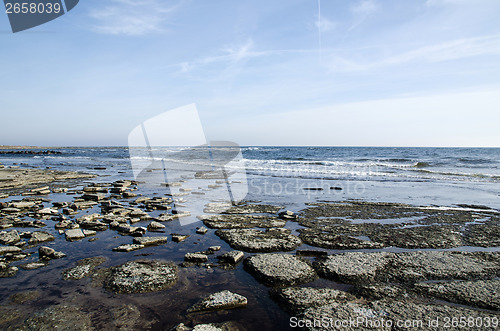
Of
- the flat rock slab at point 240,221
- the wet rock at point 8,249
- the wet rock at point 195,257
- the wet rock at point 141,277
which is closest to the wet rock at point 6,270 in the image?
the wet rock at point 8,249

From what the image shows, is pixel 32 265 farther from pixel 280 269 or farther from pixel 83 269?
pixel 280 269

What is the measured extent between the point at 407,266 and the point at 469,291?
761 mm

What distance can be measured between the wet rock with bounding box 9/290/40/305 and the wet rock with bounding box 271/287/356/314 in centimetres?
246

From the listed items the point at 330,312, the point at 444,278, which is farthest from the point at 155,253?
the point at 444,278

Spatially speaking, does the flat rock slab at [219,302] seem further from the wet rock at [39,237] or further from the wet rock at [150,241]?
the wet rock at [39,237]

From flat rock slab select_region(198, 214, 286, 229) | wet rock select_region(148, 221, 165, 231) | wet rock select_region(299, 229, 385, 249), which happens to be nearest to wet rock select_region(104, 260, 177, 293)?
wet rock select_region(148, 221, 165, 231)

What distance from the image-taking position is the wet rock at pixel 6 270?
129 inches

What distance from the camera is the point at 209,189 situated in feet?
36.1

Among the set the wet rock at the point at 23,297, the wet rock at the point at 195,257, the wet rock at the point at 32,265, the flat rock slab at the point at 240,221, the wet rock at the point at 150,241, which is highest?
the wet rock at the point at 32,265

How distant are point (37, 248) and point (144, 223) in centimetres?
191

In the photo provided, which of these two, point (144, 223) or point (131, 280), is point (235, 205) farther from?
point (131, 280)

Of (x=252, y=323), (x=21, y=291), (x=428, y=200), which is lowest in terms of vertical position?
(x=428, y=200)

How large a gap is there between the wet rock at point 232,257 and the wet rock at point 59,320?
5.84ft

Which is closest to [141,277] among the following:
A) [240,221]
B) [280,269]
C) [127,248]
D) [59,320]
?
[59,320]
